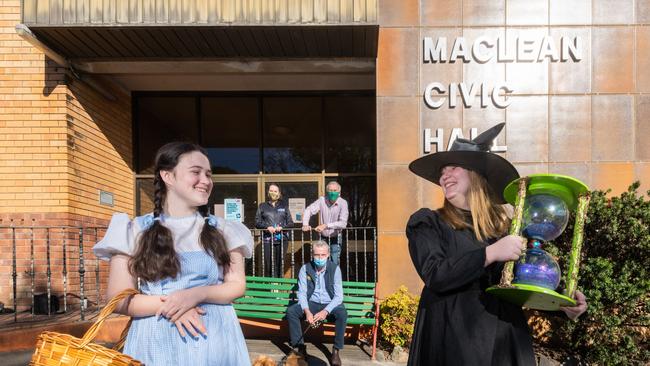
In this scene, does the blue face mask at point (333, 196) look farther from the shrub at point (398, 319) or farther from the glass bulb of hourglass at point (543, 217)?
the glass bulb of hourglass at point (543, 217)

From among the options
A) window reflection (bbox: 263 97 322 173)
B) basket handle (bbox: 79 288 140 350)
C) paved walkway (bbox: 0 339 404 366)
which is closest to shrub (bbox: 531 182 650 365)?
paved walkway (bbox: 0 339 404 366)

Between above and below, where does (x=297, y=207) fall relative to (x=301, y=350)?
above

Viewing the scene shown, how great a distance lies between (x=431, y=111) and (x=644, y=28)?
322 centimetres

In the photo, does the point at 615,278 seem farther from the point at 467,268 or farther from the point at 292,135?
the point at 292,135

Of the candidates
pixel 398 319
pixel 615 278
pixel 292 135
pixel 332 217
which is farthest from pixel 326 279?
pixel 292 135

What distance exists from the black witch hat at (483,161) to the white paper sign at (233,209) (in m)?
6.63

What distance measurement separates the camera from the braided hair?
180cm

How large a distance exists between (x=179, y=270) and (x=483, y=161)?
1.35m

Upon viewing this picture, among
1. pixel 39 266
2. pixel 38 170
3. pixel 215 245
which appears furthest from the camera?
pixel 38 170

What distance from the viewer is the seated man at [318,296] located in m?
5.57

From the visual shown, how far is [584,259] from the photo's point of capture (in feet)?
14.8

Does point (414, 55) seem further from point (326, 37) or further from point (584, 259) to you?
point (584, 259)

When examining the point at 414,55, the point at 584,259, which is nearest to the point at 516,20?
the point at 414,55

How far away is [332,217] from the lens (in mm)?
6973
